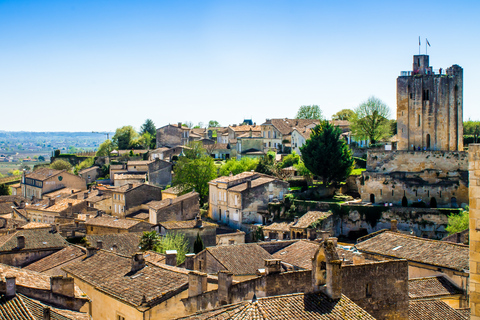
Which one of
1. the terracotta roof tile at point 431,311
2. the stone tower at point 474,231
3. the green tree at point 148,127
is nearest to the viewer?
the stone tower at point 474,231

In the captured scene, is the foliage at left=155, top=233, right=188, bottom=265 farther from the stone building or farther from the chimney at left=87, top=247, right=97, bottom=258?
the chimney at left=87, top=247, right=97, bottom=258

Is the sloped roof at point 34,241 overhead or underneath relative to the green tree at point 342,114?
underneath

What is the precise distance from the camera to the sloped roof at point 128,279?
22719mm

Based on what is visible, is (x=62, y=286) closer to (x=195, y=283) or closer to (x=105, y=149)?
(x=195, y=283)

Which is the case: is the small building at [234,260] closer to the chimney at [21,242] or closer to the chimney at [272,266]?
the chimney at [21,242]

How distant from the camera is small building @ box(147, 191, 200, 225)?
5697cm

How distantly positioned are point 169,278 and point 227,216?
118 ft

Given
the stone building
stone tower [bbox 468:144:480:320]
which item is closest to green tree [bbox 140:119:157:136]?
the stone building

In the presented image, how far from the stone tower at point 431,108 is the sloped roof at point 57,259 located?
36745 millimetres

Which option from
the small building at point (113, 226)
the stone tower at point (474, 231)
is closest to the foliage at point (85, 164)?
the small building at point (113, 226)

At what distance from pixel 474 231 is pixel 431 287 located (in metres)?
17.3

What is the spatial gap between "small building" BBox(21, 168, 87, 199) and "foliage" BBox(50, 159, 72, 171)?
48.2ft

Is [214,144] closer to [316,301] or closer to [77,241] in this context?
[77,241]

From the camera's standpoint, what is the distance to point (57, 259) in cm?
3397
